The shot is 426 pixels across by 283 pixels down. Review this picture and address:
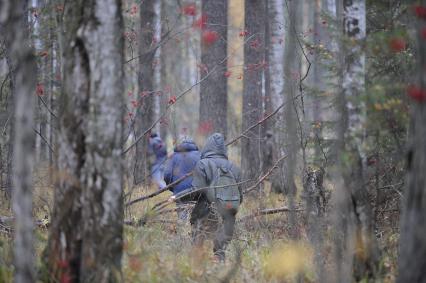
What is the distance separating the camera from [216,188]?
9500mm

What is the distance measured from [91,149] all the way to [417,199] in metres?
2.78

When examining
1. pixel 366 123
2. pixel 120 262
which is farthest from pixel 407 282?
pixel 120 262

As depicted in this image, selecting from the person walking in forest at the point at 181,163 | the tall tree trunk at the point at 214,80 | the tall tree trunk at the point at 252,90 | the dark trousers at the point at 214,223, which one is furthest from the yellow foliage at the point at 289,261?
the tall tree trunk at the point at 252,90

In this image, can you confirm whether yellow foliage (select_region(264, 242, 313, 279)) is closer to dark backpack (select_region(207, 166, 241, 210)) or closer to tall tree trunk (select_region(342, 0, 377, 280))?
tall tree trunk (select_region(342, 0, 377, 280))

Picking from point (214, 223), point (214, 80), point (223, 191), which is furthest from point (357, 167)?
point (214, 80)

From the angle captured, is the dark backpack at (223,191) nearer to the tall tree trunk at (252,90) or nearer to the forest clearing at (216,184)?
the forest clearing at (216,184)

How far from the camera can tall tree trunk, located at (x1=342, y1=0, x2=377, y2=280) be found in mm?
6695

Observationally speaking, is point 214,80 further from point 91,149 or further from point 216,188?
point 91,149

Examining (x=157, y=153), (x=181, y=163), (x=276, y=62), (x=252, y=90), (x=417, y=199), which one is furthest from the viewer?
(x=157, y=153)

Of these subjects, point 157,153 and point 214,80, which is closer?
point 214,80

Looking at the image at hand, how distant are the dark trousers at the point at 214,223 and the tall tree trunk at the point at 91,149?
2.81 meters

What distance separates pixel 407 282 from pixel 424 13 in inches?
83.8

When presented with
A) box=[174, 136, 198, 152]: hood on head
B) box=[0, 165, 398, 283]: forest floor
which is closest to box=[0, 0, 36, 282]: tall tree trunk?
box=[0, 165, 398, 283]: forest floor

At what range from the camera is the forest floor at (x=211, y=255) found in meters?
6.73
